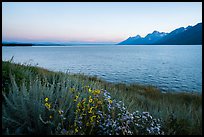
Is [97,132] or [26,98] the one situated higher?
[26,98]

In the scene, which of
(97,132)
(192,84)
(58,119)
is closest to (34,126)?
(58,119)

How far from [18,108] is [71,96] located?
102 centimetres

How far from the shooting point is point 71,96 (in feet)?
14.2

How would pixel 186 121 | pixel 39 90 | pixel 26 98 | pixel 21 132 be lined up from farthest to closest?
pixel 186 121 < pixel 39 90 < pixel 26 98 < pixel 21 132

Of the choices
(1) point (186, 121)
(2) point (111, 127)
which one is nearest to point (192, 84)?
(1) point (186, 121)

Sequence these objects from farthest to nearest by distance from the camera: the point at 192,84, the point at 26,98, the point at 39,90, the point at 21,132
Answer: the point at 192,84
the point at 39,90
the point at 26,98
the point at 21,132

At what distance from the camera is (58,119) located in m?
3.74

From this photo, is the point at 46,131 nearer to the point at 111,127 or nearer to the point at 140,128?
the point at 111,127

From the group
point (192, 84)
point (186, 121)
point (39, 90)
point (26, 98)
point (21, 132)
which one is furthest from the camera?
point (192, 84)

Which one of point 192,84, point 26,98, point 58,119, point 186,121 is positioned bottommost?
point 192,84

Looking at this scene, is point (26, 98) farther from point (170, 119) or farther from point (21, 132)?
point (170, 119)

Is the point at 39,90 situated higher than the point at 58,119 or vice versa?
the point at 39,90

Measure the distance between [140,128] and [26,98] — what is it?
7.05 ft

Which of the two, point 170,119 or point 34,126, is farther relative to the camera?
point 170,119
